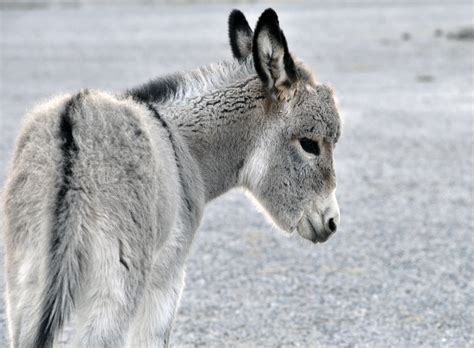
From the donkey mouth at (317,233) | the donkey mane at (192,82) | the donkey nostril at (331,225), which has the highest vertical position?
the donkey mane at (192,82)

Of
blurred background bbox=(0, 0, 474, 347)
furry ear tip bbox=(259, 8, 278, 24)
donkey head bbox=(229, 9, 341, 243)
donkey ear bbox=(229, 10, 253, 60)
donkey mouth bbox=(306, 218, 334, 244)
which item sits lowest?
blurred background bbox=(0, 0, 474, 347)

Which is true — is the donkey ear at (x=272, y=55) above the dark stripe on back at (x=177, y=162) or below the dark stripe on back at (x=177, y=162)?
above

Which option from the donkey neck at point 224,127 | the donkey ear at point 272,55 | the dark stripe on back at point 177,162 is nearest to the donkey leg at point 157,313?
the dark stripe on back at point 177,162

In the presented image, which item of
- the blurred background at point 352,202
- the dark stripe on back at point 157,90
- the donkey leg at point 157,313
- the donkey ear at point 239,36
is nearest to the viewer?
the donkey leg at point 157,313

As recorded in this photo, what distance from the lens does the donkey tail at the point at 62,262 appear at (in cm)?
370

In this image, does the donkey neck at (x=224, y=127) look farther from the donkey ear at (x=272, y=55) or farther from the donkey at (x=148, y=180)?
the donkey ear at (x=272, y=55)

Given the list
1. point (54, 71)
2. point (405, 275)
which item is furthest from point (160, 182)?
point (54, 71)

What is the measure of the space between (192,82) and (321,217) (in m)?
1.05

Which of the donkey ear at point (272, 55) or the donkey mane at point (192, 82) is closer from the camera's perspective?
the donkey ear at point (272, 55)

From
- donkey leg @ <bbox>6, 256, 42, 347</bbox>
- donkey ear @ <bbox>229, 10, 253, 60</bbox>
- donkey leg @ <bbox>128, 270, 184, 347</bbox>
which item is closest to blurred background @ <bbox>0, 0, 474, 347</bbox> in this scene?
donkey leg @ <bbox>128, 270, 184, 347</bbox>

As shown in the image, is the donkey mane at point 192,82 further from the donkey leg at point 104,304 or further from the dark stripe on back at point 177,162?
the donkey leg at point 104,304

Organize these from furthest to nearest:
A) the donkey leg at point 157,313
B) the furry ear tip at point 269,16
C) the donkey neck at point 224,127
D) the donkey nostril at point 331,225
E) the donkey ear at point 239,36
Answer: the donkey ear at point 239,36, the donkey nostril at point 331,225, the donkey neck at point 224,127, the furry ear tip at point 269,16, the donkey leg at point 157,313

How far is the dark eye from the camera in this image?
200 inches

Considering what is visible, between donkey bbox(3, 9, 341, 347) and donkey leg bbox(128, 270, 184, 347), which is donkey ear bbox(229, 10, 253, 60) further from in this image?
donkey leg bbox(128, 270, 184, 347)
